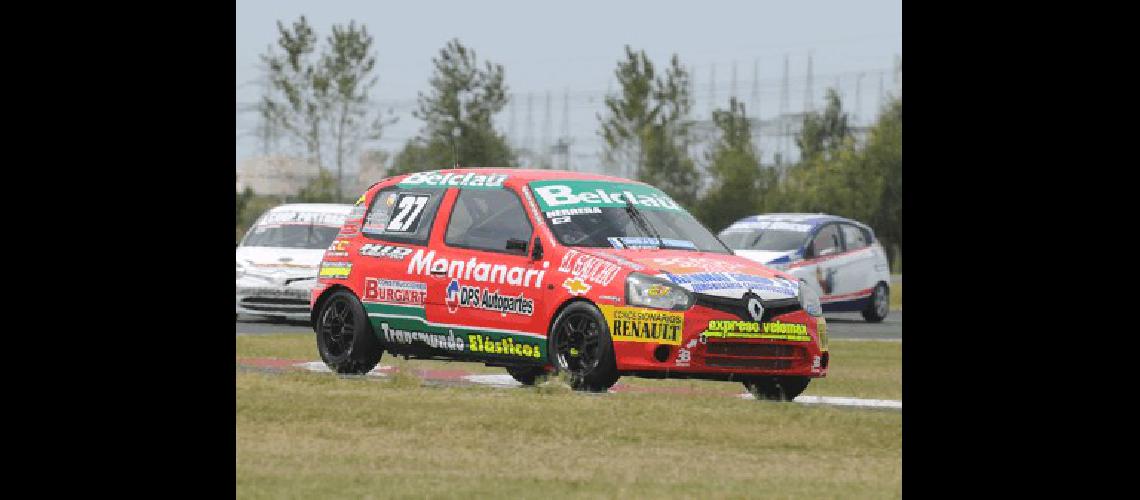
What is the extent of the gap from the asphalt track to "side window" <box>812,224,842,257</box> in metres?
1.09

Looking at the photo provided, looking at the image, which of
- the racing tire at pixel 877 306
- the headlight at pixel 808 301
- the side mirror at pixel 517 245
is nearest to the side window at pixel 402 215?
the side mirror at pixel 517 245

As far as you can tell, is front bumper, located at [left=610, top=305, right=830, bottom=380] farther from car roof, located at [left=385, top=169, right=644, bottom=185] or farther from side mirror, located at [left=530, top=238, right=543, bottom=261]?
car roof, located at [left=385, top=169, right=644, bottom=185]

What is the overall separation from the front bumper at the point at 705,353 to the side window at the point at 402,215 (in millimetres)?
2427

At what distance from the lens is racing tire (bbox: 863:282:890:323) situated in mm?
28984

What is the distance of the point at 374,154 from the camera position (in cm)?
13862

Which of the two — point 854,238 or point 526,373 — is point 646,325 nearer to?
point 526,373

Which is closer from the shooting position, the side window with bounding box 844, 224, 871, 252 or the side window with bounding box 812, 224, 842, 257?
the side window with bounding box 812, 224, 842, 257

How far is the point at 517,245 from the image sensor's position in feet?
47.3

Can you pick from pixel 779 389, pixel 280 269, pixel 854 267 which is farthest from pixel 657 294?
pixel 854 267

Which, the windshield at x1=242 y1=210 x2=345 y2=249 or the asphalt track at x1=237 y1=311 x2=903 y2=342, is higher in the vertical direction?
the windshield at x1=242 y1=210 x2=345 y2=249

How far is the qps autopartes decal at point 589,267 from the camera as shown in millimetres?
13625

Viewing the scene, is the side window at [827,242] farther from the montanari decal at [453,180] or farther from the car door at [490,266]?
the car door at [490,266]

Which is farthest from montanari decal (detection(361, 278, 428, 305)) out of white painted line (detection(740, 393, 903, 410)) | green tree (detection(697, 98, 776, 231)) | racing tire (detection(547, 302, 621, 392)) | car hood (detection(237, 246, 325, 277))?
green tree (detection(697, 98, 776, 231))
